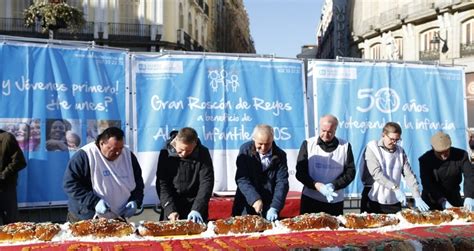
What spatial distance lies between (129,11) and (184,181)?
1241 inches

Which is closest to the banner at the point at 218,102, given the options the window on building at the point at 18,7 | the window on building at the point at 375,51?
the window on building at the point at 18,7

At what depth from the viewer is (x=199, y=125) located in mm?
7578

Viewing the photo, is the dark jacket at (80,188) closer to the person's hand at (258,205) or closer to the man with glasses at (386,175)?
the person's hand at (258,205)

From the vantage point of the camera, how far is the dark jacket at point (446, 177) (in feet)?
18.1

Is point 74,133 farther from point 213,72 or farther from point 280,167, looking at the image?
point 280,167

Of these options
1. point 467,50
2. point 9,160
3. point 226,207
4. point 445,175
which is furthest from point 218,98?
point 467,50

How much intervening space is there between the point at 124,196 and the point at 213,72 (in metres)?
3.38

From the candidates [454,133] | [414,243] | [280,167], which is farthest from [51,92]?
[454,133]

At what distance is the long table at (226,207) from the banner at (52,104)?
5.35 ft

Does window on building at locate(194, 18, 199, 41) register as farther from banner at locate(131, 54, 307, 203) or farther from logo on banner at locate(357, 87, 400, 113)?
banner at locate(131, 54, 307, 203)

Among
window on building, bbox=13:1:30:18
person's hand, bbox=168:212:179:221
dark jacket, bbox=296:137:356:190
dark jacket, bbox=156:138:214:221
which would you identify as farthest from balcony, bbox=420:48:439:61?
person's hand, bbox=168:212:179:221

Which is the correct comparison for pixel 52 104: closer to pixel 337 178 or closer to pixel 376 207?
pixel 337 178

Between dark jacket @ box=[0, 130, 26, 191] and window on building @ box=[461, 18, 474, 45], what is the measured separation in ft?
93.9

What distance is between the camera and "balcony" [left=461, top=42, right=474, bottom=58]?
29731mm
